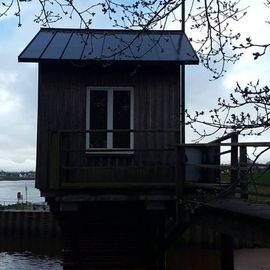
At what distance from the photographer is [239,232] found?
410 inches

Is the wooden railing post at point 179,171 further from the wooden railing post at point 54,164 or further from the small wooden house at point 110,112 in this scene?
the wooden railing post at point 54,164

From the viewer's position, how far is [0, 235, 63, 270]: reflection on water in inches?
1244

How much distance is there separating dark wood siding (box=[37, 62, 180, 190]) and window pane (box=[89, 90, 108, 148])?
22 cm

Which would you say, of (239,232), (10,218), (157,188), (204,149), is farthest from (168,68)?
(10,218)

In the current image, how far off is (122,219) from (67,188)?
3535 mm

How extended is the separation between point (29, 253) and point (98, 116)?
75.5 feet

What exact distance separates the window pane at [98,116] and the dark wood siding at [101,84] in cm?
22

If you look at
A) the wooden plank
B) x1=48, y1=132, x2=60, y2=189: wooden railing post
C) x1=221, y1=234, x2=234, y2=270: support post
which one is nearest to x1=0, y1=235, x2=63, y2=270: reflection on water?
x1=221, y1=234, x2=234, y2=270: support post

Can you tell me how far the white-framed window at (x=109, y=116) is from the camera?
15109 millimetres

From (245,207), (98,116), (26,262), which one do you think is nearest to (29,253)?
(26,262)

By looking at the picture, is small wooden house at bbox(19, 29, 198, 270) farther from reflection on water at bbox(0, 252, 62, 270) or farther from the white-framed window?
reflection on water at bbox(0, 252, 62, 270)

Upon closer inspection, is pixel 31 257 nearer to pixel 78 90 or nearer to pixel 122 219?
pixel 122 219

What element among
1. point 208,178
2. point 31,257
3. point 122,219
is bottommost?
point 31,257

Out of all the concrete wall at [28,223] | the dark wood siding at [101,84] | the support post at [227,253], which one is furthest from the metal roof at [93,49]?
the concrete wall at [28,223]
